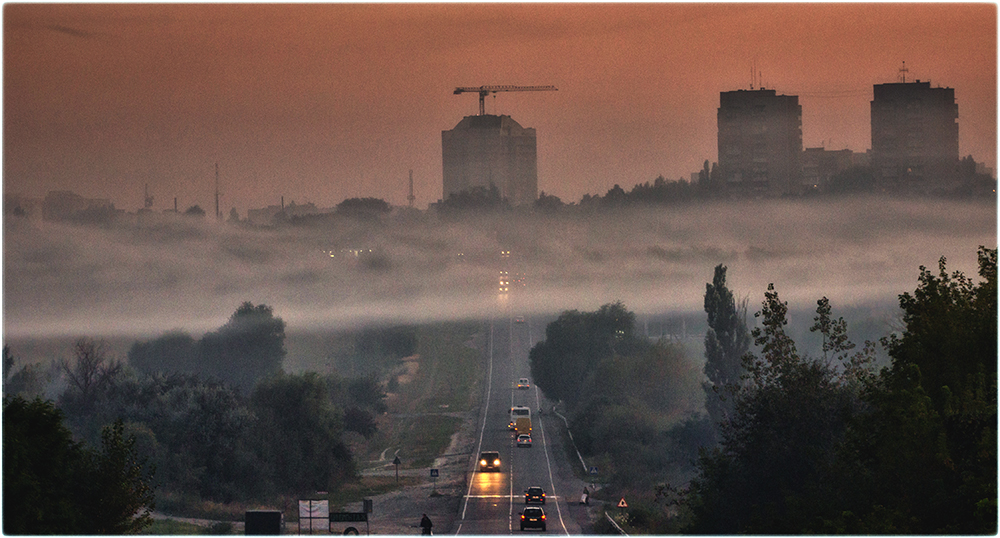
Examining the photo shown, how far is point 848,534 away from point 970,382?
6.02m

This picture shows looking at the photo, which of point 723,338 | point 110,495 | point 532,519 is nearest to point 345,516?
point 532,519

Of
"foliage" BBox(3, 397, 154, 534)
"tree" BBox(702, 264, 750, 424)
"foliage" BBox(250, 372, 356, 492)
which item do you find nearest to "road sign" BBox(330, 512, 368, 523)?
"foliage" BBox(3, 397, 154, 534)

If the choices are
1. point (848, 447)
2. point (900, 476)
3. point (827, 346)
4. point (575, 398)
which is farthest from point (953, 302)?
point (575, 398)

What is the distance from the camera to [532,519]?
60.6m

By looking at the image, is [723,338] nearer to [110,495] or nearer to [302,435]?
[302,435]

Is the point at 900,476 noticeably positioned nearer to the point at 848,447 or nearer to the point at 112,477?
the point at 848,447

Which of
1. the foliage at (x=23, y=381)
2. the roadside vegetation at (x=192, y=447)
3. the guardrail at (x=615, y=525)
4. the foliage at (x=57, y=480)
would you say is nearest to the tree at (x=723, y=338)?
the roadside vegetation at (x=192, y=447)

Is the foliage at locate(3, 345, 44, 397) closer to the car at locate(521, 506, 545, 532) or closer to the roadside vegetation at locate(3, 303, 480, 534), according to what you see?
the roadside vegetation at locate(3, 303, 480, 534)

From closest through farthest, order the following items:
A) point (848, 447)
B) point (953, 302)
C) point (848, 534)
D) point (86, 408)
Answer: point (848, 534) → point (848, 447) → point (953, 302) → point (86, 408)

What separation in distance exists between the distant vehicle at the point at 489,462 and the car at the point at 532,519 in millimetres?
37849

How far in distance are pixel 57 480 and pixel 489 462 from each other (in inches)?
2562

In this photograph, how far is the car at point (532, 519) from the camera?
60406 mm

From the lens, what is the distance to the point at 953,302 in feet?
133

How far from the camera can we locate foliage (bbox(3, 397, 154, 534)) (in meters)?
32.4
